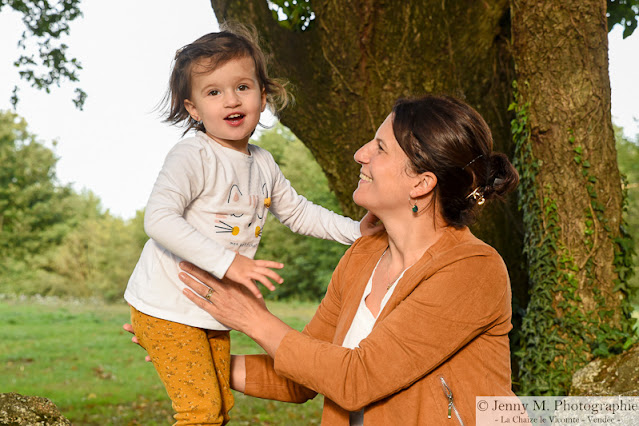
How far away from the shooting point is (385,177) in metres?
2.34

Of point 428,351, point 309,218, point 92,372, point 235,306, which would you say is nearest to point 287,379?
point 235,306

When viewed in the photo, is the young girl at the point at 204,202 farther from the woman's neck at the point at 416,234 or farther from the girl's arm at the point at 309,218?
the woman's neck at the point at 416,234

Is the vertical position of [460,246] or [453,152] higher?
[453,152]

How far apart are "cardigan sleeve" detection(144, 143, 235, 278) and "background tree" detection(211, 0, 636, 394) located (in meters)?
2.36

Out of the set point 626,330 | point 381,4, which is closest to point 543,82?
point 381,4

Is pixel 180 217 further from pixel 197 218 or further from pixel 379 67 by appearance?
pixel 379 67

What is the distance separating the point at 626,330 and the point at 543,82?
5.72ft

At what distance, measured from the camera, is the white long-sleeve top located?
84.9 inches

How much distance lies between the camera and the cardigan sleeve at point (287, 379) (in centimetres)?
267

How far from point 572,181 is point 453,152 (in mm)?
2268

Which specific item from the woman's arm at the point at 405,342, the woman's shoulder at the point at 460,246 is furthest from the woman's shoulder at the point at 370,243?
the woman's arm at the point at 405,342

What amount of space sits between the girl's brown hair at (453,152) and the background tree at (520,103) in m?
2.01

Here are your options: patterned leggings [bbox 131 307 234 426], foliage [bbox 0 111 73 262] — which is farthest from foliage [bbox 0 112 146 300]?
patterned leggings [bbox 131 307 234 426]

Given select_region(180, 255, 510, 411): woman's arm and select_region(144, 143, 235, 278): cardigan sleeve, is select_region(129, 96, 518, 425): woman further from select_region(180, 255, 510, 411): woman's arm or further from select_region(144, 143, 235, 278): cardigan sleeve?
select_region(144, 143, 235, 278): cardigan sleeve
